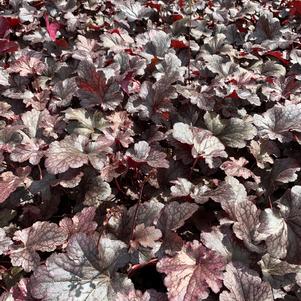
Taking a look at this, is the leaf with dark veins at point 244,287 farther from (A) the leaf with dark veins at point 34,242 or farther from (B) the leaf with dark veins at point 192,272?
(A) the leaf with dark veins at point 34,242

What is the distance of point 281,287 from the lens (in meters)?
A: 1.73

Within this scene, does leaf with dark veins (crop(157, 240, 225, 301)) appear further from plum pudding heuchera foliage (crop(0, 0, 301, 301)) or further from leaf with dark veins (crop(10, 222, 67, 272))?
leaf with dark veins (crop(10, 222, 67, 272))

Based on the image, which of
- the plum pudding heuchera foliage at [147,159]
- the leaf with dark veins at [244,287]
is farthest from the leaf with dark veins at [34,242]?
the leaf with dark veins at [244,287]

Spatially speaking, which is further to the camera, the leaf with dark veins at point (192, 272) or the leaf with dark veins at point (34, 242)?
the leaf with dark veins at point (34, 242)

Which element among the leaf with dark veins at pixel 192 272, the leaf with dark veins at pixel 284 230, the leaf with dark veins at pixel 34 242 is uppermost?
the leaf with dark veins at pixel 284 230

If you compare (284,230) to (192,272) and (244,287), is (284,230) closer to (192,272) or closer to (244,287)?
(244,287)

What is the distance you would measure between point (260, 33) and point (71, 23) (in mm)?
1590

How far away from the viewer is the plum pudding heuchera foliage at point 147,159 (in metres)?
1.65

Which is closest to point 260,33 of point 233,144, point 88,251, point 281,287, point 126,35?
point 126,35

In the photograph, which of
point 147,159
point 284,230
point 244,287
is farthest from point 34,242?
point 284,230

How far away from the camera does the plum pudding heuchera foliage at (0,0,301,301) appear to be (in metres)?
1.65

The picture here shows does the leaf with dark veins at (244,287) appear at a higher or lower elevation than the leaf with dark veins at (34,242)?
higher

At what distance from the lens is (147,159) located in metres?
2.12

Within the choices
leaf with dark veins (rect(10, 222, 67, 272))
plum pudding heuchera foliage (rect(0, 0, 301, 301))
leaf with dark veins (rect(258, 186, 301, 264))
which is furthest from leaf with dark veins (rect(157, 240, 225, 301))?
leaf with dark veins (rect(10, 222, 67, 272))
